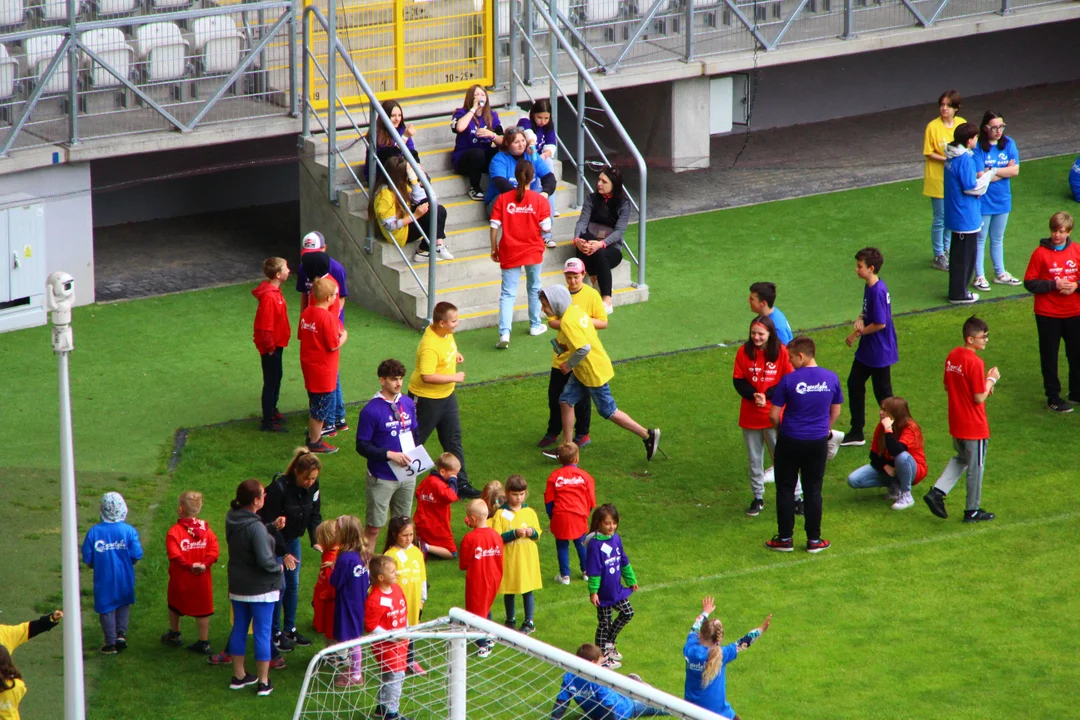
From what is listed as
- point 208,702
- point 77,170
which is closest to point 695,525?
point 208,702

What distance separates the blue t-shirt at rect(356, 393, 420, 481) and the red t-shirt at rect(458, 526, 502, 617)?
49.9 inches

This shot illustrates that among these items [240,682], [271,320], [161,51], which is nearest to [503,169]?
[161,51]

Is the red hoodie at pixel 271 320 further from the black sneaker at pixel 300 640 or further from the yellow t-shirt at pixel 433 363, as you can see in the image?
the black sneaker at pixel 300 640

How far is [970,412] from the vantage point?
11.2 meters

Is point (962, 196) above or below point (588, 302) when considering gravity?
above

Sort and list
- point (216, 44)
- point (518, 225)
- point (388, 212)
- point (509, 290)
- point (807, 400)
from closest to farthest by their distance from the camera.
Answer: point (807, 400) < point (518, 225) < point (509, 290) < point (388, 212) < point (216, 44)

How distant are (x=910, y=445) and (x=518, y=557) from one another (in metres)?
3.54

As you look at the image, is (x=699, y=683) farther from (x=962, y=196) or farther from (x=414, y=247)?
(x=962, y=196)

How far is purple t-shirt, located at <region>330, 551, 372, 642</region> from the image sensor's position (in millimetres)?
9109

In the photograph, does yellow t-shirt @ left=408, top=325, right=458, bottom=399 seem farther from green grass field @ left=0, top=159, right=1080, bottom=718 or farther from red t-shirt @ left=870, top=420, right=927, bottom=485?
red t-shirt @ left=870, top=420, right=927, bottom=485

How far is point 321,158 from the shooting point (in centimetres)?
1638

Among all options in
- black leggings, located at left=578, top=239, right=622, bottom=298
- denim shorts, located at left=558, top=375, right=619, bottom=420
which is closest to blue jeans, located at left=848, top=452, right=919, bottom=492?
denim shorts, located at left=558, top=375, right=619, bottom=420

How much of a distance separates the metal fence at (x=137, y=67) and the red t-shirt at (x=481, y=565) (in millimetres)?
7793

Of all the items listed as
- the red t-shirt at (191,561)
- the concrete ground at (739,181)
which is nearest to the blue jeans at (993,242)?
the concrete ground at (739,181)
